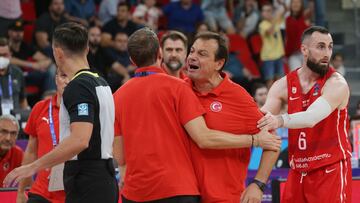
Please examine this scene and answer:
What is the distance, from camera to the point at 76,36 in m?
6.12

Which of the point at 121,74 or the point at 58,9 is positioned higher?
the point at 58,9

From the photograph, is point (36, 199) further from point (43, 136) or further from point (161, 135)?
point (161, 135)

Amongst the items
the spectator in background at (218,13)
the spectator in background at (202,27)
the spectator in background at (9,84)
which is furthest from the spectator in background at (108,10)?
the spectator in background at (9,84)

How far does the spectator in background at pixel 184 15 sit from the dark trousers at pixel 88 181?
11.0 meters

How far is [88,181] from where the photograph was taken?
6.16 meters

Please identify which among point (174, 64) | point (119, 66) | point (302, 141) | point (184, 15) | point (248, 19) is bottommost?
point (302, 141)

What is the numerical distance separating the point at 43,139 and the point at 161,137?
1965mm

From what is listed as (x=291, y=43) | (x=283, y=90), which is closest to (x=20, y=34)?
(x=291, y=43)

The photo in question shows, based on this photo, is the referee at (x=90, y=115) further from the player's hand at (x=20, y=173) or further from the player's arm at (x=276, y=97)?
the player's arm at (x=276, y=97)

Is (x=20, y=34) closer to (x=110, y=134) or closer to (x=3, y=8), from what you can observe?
(x=3, y=8)

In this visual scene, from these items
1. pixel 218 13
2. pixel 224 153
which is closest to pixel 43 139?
pixel 224 153

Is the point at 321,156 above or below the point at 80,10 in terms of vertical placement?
below

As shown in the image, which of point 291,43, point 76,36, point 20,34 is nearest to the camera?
point 76,36

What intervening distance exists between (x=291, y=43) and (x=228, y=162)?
36.1ft
